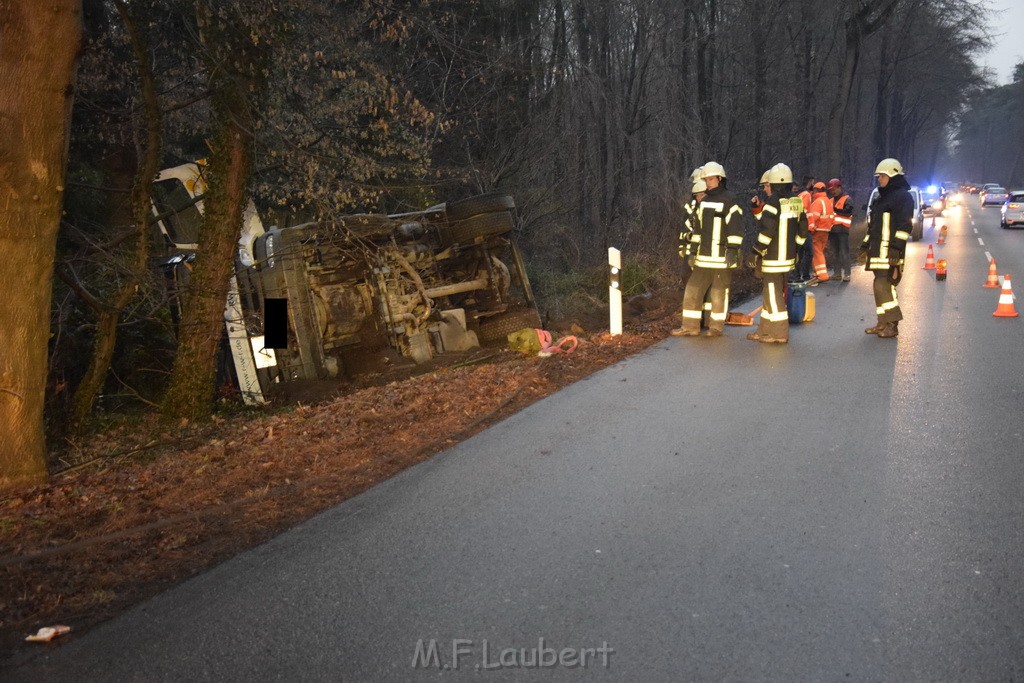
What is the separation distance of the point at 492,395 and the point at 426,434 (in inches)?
51.0

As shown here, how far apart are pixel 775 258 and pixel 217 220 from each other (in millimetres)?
6261

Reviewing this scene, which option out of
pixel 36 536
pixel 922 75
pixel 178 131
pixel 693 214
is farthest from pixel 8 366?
pixel 922 75

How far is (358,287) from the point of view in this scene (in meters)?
10.7

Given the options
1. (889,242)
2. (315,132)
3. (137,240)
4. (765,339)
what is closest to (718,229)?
(765,339)

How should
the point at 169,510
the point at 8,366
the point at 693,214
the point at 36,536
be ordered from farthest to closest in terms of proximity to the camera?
the point at 693,214
the point at 8,366
the point at 169,510
the point at 36,536

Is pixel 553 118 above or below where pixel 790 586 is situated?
above

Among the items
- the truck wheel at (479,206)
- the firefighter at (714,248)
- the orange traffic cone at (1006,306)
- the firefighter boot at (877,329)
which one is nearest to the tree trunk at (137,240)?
the truck wheel at (479,206)

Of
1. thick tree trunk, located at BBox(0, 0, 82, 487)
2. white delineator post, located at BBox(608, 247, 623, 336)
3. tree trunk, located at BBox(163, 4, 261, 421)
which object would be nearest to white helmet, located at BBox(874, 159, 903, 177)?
white delineator post, located at BBox(608, 247, 623, 336)

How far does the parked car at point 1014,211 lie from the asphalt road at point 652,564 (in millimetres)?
32378

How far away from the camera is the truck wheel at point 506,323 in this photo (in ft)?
37.6

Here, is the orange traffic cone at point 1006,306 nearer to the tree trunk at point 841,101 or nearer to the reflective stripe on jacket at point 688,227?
the reflective stripe on jacket at point 688,227

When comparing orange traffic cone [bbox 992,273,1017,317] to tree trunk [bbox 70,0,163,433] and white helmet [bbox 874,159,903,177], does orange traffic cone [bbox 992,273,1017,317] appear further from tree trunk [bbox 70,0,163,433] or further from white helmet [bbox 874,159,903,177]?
tree trunk [bbox 70,0,163,433]

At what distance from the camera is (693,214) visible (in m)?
10.4

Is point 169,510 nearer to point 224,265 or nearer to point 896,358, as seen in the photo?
point 224,265
